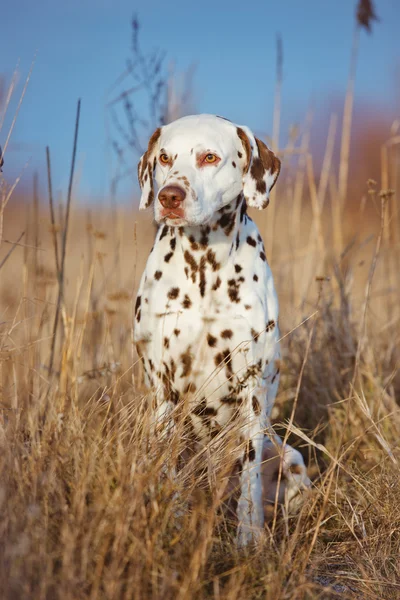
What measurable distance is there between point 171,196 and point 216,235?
1.47 ft

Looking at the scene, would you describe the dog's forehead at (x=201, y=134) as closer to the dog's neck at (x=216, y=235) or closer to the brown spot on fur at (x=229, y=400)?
the dog's neck at (x=216, y=235)

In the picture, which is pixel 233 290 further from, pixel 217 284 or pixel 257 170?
pixel 257 170

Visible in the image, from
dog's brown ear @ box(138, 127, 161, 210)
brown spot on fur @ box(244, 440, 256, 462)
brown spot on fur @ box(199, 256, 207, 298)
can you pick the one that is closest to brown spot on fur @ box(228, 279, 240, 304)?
brown spot on fur @ box(199, 256, 207, 298)

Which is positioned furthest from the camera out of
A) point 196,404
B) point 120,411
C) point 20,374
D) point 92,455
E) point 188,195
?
point 20,374

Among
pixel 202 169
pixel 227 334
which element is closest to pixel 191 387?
pixel 227 334

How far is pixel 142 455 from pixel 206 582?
1.69 feet

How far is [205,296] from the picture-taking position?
124 inches

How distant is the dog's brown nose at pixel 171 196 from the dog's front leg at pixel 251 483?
103 centimetres

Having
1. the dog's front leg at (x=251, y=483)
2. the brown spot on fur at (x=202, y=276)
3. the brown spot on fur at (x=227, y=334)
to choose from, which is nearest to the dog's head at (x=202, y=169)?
the brown spot on fur at (x=202, y=276)

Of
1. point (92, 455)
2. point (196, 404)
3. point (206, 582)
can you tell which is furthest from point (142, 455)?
point (196, 404)

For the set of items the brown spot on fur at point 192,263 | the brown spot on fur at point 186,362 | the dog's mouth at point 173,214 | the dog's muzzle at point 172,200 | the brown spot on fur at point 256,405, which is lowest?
the brown spot on fur at point 256,405

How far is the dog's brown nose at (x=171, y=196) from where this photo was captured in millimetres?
2830

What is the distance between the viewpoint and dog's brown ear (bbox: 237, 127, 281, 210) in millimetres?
3150

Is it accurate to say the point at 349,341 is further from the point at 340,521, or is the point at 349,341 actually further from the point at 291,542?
the point at 291,542
